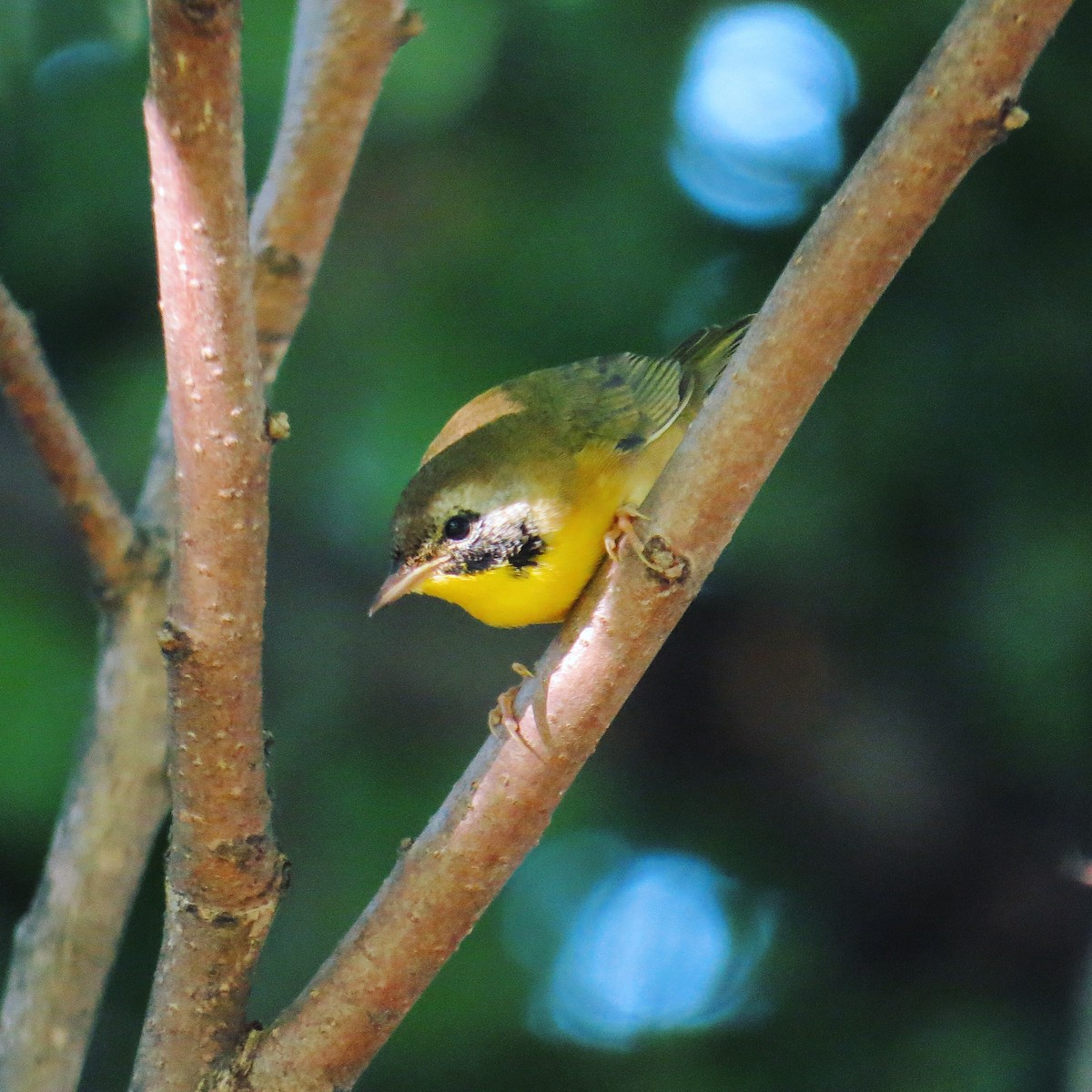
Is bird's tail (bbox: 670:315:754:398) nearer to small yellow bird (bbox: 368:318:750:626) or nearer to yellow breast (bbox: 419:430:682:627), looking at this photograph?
small yellow bird (bbox: 368:318:750:626)

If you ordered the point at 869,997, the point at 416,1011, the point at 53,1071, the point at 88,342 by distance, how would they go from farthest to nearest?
the point at 88,342
the point at 869,997
the point at 416,1011
the point at 53,1071

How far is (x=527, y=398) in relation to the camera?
2.91 metres

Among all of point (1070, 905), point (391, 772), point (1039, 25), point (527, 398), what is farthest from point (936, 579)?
point (1039, 25)

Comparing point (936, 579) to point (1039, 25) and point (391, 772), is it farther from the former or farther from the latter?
point (1039, 25)

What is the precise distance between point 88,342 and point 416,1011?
207cm

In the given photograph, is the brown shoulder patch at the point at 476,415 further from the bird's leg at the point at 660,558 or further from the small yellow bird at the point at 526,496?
the bird's leg at the point at 660,558

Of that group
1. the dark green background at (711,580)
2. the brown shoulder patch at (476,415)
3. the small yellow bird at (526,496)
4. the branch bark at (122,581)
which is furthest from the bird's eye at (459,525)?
the dark green background at (711,580)

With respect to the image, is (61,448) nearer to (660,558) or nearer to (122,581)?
(122,581)

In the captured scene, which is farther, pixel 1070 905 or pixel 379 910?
pixel 1070 905

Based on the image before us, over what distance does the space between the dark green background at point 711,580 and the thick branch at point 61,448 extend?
3.04 ft

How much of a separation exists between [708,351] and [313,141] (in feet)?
3.61

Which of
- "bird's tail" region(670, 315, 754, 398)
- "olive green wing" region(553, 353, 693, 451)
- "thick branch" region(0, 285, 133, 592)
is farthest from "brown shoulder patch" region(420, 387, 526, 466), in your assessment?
"thick branch" region(0, 285, 133, 592)

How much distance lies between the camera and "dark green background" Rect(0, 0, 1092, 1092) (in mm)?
3340

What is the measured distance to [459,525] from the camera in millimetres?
2635
